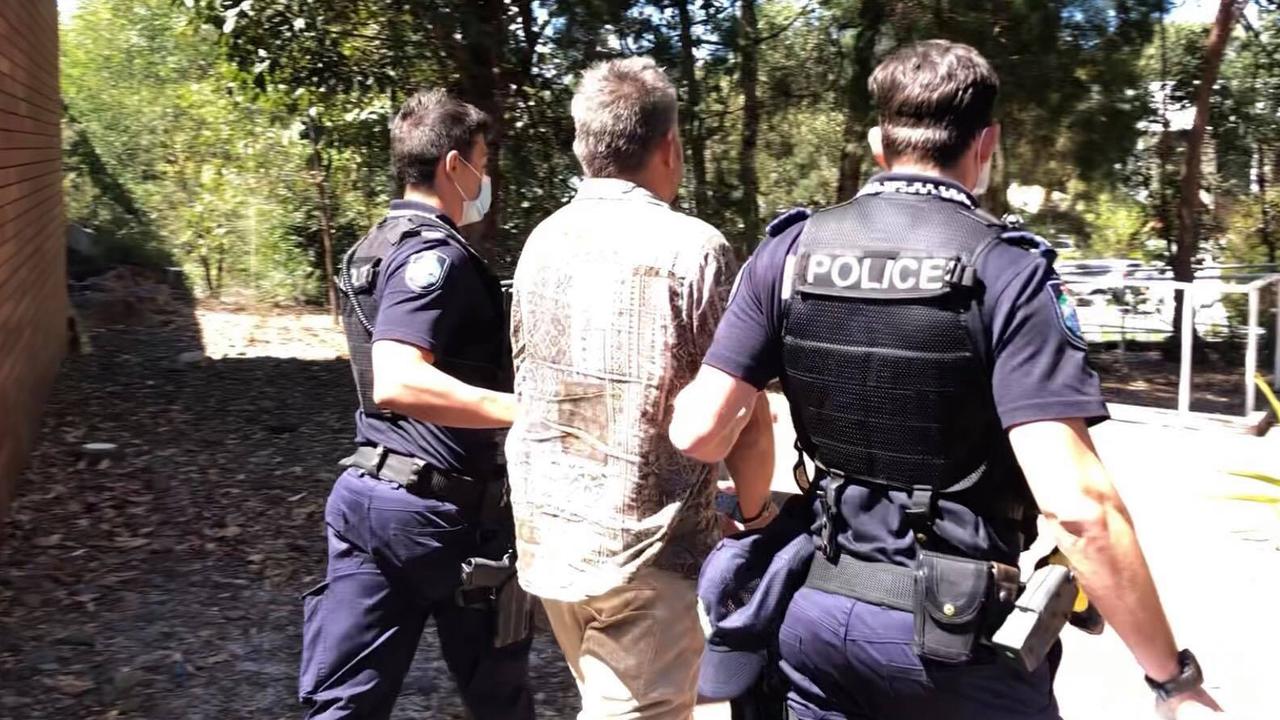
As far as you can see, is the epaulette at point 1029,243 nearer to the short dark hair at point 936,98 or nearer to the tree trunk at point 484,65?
the short dark hair at point 936,98

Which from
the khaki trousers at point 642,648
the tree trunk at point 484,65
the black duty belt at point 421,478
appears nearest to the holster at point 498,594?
the black duty belt at point 421,478

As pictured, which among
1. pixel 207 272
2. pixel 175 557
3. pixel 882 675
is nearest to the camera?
pixel 882 675

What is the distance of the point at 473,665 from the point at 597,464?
2.83 ft

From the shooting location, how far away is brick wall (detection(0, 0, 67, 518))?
21.0 ft

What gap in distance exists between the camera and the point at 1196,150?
502 inches

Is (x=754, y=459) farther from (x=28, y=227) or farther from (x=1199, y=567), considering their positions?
(x=28, y=227)

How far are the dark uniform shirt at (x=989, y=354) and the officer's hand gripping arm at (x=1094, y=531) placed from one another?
4cm

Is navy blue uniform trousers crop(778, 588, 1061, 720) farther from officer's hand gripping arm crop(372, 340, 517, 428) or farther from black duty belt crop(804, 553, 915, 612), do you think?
officer's hand gripping arm crop(372, 340, 517, 428)

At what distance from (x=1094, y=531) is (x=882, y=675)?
421 millimetres

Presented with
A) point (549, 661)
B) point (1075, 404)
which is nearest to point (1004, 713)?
point (1075, 404)

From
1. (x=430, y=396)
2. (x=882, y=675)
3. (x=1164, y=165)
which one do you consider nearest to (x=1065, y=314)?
(x=882, y=675)

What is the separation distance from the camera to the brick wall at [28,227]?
6398mm

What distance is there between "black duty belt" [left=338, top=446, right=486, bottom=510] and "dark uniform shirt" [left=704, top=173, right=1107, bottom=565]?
3.22ft

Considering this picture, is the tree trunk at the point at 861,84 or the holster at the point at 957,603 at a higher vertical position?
the tree trunk at the point at 861,84
